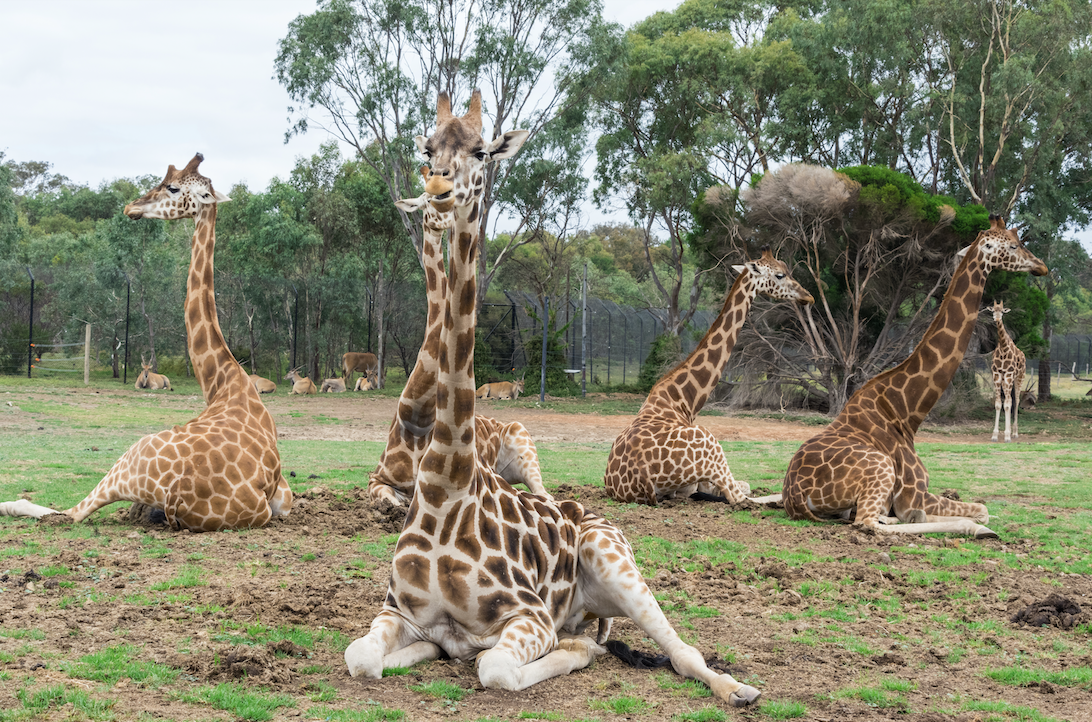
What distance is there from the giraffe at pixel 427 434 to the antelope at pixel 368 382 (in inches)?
867

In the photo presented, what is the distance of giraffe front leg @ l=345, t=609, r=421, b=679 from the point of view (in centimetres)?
411

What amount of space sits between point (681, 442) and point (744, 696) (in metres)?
5.80

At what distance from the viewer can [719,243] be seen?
27.4 m

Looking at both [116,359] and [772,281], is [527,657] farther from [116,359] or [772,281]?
[116,359]

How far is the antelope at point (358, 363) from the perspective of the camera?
104ft

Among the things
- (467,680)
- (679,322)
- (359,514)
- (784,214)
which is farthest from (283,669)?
(679,322)

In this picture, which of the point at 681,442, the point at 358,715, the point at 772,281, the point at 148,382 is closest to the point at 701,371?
the point at 681,442

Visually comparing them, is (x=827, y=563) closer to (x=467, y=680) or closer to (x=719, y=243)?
(x=467, y=680)

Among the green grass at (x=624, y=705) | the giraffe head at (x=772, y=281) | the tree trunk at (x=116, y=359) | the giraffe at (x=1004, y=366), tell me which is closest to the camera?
the green grass at (x=624, y=705)

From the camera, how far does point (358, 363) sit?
32.0m

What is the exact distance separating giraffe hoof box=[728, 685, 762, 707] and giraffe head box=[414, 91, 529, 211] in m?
2.37

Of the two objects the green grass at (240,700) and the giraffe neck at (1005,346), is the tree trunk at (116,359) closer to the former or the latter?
the giraffe neck at (1005,346)

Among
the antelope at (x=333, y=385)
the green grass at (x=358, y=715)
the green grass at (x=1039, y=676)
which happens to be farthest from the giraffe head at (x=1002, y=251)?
the antelope at (x=333, y=385)

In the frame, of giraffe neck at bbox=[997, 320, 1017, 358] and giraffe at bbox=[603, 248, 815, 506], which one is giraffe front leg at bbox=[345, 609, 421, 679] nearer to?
giraffe at bbox=[603, 248, 815, 506]
